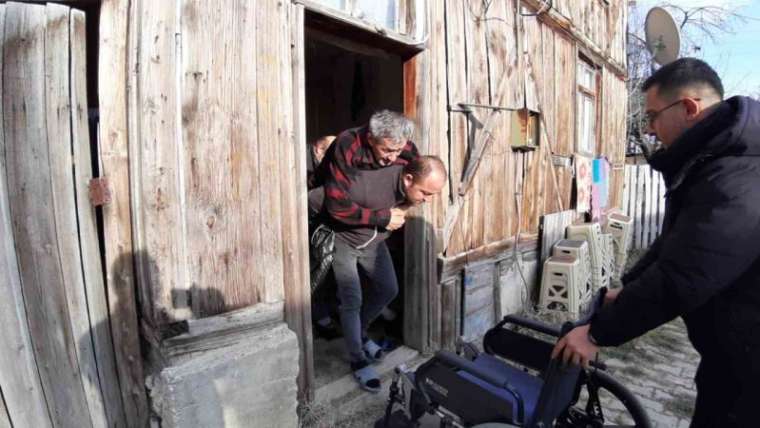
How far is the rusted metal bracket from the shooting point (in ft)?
5.81

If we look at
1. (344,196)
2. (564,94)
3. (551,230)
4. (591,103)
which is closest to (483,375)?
(344,196)

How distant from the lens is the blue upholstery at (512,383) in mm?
1754

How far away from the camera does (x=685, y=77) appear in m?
1.53

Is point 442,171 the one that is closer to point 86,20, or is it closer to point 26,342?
point 86,20

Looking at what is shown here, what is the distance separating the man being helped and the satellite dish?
6.12 meters

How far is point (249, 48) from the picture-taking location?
6.56 ft

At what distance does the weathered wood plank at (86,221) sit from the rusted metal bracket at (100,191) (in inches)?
1.2

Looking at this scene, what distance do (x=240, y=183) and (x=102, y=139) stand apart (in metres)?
0.59

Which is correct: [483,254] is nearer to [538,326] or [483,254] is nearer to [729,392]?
[538,326]

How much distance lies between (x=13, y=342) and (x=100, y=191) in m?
0.69

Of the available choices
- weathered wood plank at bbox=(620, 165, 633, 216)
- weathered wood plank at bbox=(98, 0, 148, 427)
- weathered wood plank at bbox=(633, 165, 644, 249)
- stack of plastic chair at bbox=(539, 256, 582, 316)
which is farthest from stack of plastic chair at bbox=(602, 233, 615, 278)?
weathered wood plank at bbox=(98, 0, 148, 427)

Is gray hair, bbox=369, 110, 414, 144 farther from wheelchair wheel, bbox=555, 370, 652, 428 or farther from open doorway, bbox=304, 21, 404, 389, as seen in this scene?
wheelchair wheel, bbox=555, 370, 652, 428

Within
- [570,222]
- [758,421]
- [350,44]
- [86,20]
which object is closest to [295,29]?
[350,44]

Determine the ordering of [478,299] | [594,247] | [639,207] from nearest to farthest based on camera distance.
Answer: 1. [478,299]
2. [594,247]
3. [639,207]
